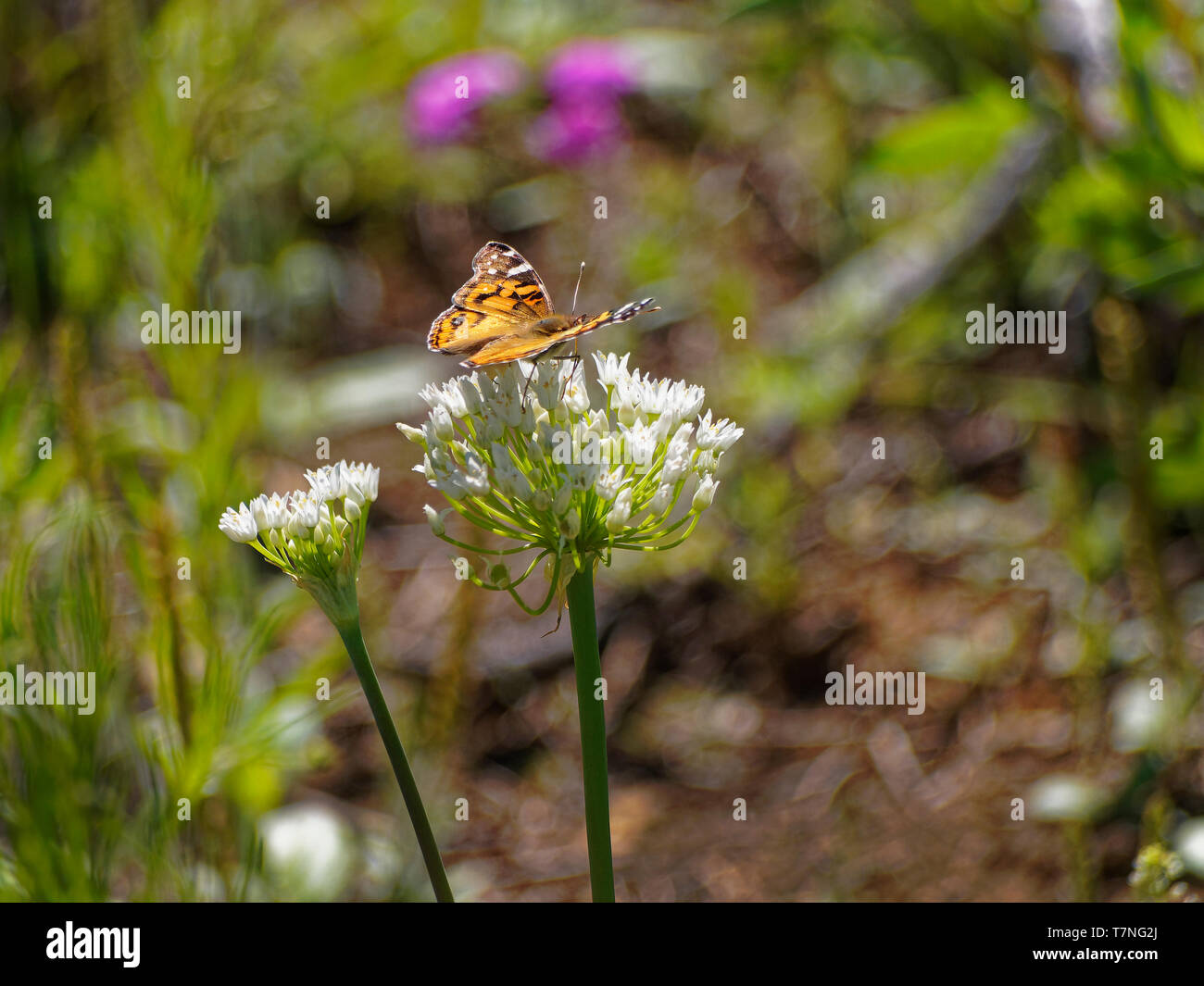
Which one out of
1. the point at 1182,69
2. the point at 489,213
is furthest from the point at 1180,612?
the point at 489,213

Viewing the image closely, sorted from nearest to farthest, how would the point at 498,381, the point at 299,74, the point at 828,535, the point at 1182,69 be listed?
the point at 498,381 → the point at 1182,69 → the point at 828,535 → the point at 299,74

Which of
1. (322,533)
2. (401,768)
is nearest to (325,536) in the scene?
(322,533)

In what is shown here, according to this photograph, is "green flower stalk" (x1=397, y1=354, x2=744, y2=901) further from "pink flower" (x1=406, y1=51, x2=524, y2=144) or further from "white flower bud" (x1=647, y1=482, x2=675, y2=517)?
"pink flower" (x1=406, y1=51, x2=524, y2=144)

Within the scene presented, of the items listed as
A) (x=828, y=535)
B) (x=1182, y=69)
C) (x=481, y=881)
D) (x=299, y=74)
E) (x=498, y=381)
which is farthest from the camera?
(x=299, y=74)

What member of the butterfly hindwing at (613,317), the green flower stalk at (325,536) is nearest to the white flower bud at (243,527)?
the green flower stalk at (325,536)

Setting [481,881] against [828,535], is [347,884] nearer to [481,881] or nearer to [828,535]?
[481,881]

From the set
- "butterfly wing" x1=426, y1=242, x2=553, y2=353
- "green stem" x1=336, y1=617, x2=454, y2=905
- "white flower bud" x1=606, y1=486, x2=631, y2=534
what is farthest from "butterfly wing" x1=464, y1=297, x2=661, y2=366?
"green stem" x1=336, y1=617, x2=454, y2=905

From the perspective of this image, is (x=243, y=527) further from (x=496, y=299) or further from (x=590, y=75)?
Answer: (x=590, y=75)
